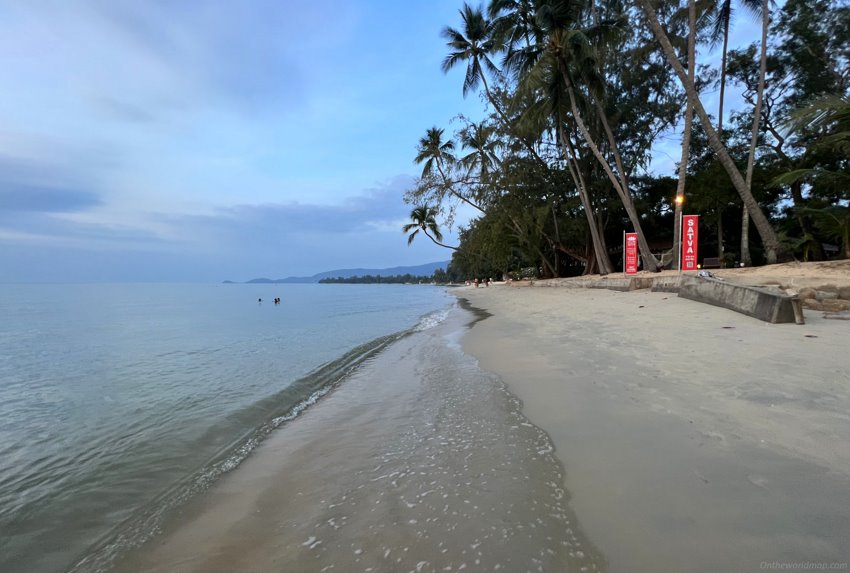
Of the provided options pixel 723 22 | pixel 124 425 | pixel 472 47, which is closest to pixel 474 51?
pixel 472 47

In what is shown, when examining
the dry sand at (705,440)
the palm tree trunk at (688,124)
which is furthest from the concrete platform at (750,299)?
the palm tree trunk at (688,124)

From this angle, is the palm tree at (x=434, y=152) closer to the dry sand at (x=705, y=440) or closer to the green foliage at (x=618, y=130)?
the green foliage at (x=618, y=130)

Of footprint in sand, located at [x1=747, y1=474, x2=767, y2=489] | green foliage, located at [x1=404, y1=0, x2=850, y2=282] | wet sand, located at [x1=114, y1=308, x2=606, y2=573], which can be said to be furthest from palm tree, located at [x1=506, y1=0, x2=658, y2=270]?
footprint in sand, located at [x1=747, y1=474, x2=767, y2=489]

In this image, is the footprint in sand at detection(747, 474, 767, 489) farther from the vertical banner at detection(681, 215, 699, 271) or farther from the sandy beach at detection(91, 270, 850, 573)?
the vertical banner at detection(681, 215, 699, 271)

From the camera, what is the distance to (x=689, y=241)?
1384 centimetres

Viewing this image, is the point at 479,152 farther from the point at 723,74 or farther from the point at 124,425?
the point at 124,425

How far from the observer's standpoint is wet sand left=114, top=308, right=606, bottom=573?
5.88ft

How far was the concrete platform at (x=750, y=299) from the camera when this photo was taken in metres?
5.82

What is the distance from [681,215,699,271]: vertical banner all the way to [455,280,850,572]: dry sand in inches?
346

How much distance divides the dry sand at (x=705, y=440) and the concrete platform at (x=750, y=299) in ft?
0.76

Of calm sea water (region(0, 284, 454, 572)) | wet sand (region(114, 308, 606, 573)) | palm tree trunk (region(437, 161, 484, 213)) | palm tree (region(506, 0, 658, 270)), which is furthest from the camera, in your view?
palm tree trunk (region(437, 161, 484, 213))

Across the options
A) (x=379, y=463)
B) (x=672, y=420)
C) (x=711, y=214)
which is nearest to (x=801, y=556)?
(x=672, y=420)

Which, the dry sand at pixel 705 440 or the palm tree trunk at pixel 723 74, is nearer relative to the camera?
the dry sand at pixel 705 440

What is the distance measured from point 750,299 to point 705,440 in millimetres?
5460
